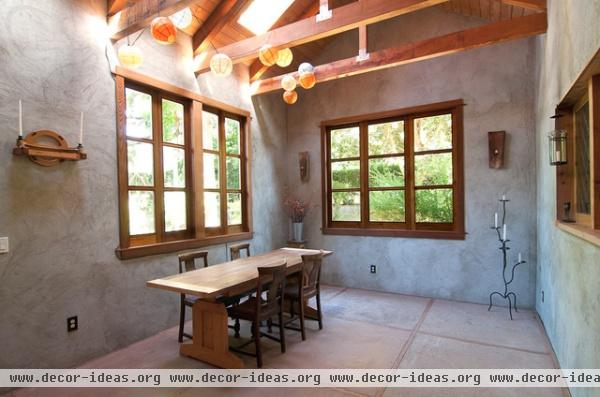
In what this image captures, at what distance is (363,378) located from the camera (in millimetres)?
2557

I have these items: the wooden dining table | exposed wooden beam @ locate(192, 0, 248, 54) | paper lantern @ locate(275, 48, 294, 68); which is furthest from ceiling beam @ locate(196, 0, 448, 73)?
the wooden dining table

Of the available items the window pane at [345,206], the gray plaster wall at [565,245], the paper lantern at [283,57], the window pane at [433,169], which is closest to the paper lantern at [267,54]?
the paper lantern at [283,57]

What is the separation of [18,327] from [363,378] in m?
2.66

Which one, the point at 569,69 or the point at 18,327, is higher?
the point at 569,69

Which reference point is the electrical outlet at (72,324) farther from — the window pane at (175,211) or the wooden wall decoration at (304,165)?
the wooden wall decoration at (304,165)

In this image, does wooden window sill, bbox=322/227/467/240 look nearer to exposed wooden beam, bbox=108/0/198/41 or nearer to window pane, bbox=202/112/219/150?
window pane, bbox=202/112/219/150

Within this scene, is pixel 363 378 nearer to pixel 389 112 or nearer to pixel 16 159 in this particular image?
pixel 16 159

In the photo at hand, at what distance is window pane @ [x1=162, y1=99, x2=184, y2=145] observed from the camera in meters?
3.81

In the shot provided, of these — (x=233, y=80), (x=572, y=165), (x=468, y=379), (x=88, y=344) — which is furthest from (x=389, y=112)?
(x=88, y=344)

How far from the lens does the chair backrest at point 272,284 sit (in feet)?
8.89

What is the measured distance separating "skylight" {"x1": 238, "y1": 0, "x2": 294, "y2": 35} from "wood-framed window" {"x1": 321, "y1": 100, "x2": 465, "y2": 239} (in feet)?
5.60

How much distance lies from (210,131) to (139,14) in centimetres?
167

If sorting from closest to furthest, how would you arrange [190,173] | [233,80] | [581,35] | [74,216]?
[581,35], [74,216], [190,173], [233,80]

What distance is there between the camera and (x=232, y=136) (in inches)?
189
